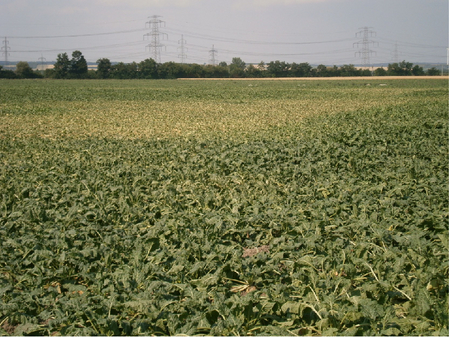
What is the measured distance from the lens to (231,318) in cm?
311

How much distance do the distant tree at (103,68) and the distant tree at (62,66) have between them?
6.62m

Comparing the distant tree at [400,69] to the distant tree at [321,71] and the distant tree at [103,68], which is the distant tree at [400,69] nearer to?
the distant tree at [321,71]

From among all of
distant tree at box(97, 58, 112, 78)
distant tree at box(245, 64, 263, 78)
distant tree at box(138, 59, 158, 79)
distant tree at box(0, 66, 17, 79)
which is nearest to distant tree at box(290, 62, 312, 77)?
distant tree at box(245, 64, 263, 78)

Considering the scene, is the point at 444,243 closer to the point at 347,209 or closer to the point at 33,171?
the point at 347,209

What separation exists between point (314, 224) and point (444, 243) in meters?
1.32

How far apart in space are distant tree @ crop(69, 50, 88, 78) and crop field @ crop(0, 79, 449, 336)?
91.7 meters

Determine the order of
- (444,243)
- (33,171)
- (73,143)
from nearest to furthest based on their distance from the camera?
(444,243), (33,171), (73,143)

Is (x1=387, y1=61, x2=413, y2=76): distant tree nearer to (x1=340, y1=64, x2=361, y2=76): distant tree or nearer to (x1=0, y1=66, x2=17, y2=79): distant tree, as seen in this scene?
(x1=340, y1=64, x2=361, y2=76): distant tree

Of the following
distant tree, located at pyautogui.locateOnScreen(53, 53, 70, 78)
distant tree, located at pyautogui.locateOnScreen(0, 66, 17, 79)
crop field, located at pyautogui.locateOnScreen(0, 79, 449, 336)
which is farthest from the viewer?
distant tree, located at pyautogui.locateOnScreen(53, 53, 70, 78)

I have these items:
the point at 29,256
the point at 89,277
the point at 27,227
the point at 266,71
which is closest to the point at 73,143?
the point at 27,227

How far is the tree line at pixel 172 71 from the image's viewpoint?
303 feet

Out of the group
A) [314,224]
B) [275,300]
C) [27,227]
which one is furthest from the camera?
[27,227]

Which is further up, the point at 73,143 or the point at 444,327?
the point at 73,143

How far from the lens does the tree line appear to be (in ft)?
303
